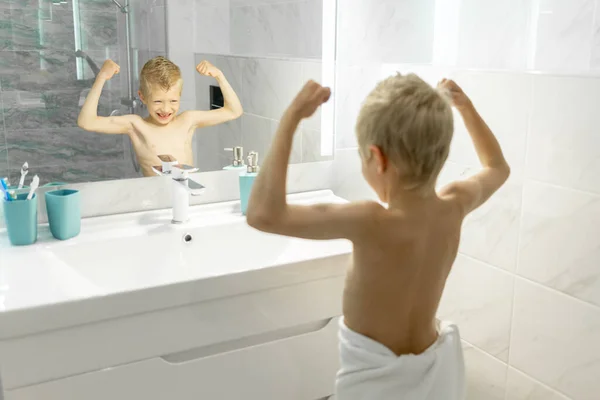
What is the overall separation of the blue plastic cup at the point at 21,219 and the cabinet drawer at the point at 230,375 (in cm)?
42

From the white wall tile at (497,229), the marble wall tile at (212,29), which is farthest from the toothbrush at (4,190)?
the white wall tile at (497,229)

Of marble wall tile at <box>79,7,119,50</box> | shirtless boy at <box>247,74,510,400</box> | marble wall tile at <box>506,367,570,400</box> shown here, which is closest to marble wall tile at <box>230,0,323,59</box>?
marble wall tile at <box>79,7,119,50</box>

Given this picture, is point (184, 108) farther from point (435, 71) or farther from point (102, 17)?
point (435, 71)

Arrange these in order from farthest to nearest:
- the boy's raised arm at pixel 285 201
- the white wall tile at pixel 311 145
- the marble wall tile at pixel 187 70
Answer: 1. the white wall tile at pixel 311 145
2. the marble wall tile at pixel 187 70
3. the boy's raised arm at pixel 285 201

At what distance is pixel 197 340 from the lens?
4.57ft

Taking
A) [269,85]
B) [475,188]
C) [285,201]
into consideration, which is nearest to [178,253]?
[269,85]

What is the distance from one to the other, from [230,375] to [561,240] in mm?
785

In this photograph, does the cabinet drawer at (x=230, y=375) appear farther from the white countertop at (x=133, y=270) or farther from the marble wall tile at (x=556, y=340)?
the marble wall tile at (x=556, y=340)

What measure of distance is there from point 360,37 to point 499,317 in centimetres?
89

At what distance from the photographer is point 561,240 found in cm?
142

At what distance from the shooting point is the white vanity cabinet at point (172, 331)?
124 centimetres

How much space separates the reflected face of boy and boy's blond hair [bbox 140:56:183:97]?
10mm

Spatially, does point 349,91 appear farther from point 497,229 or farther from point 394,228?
point 394,228

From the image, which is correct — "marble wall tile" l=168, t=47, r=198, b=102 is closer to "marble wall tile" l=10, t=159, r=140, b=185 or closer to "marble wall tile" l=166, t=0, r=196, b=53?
"marble wall tile" l=166, t=0, r=196, b=53
